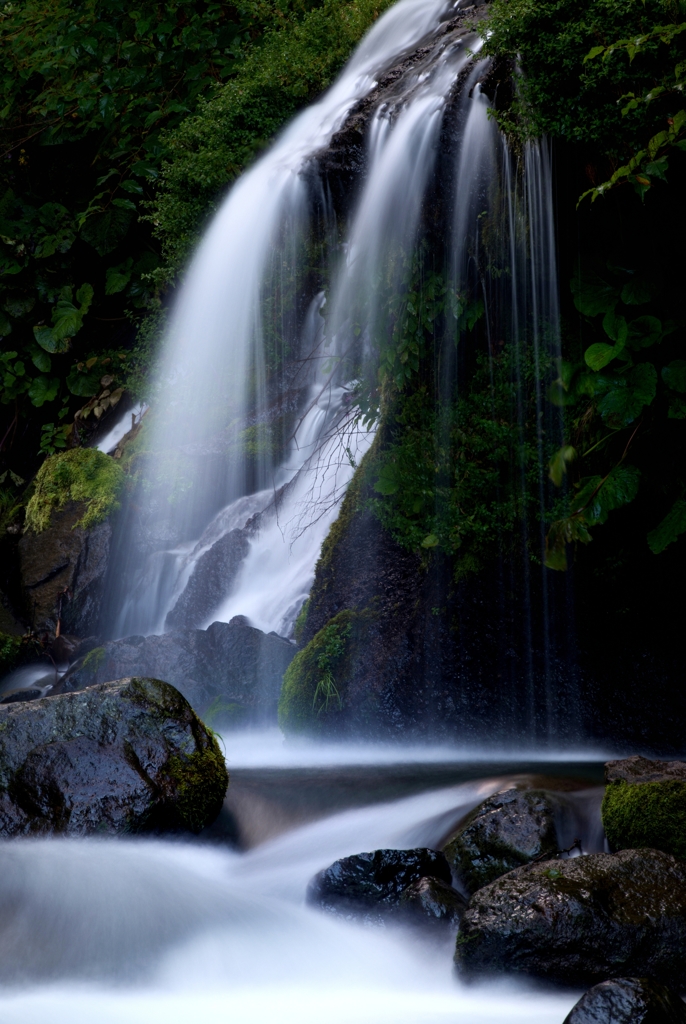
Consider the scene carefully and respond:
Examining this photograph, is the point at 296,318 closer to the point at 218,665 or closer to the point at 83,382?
the point at 218,665

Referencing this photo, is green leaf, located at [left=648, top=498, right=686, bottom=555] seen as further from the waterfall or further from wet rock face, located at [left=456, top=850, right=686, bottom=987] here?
wet rock face, located at [left=456, top=850, right=686, bottom=987]

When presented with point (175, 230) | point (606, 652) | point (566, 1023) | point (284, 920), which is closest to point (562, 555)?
point (606, 652)

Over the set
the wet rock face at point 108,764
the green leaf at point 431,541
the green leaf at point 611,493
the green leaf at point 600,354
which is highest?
the green leaf at point 600,354

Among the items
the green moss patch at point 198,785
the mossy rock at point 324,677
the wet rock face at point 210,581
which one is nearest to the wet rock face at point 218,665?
the mossy rock at point 324,677

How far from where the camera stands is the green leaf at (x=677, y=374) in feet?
13.5

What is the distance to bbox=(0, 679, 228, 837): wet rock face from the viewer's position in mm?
3615

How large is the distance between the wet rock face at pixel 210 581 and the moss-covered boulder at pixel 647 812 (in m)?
4.24

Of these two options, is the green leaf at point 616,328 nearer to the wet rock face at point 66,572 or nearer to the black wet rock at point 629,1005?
the black wet rock at point 629,1005

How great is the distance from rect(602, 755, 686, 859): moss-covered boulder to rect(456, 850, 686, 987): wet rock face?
42cm

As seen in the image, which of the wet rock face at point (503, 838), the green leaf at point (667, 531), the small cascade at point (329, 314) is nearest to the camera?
the wet rock face at point (503, 838)

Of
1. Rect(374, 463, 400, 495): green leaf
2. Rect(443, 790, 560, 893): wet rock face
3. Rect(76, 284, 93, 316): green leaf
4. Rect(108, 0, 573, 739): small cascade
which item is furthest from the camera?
Rect(76, 284, 93, 316): green leaf

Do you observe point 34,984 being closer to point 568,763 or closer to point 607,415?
point 568,763

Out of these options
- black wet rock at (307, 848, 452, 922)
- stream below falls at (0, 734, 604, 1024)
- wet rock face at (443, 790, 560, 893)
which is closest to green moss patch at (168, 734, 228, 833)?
stream below falls at (0, 734, 604, 1024)

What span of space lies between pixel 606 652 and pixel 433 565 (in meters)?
1.15
